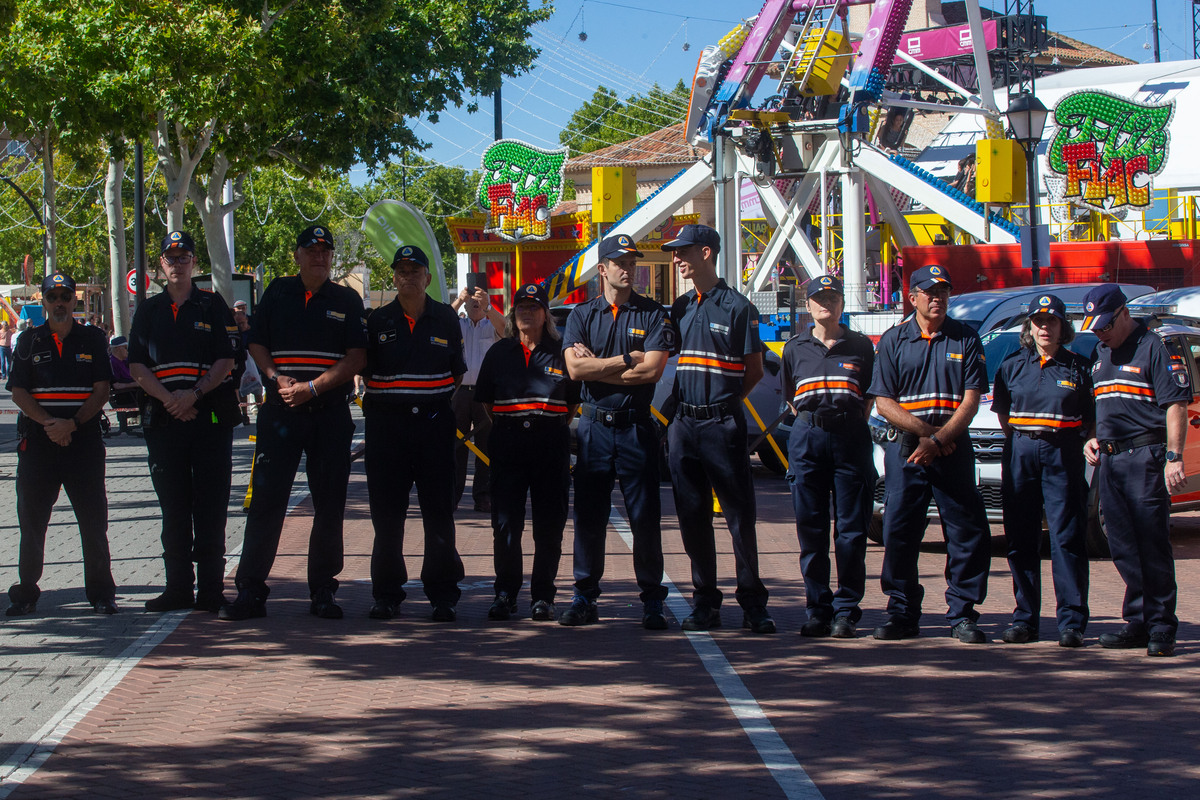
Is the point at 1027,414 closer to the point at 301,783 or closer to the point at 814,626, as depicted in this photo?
the point at 814,626

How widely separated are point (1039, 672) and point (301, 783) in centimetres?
363

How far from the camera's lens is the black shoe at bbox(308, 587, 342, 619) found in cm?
761

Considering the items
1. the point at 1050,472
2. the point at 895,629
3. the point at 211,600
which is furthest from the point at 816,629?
the point at 211,600

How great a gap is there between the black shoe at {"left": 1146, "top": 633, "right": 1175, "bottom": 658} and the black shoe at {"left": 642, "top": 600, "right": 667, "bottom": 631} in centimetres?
253

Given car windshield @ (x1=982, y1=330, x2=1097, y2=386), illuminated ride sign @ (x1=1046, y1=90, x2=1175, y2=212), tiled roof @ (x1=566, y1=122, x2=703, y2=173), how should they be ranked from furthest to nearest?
1. tiled roof @ (x1=566, y1=122, x2=703, y2=173)
2. illuminated ride sign @ (x1=1046, y1=90, x2=1175, y2=212)
3. car windshield @ (x1=982, y1=330, x2=1097, y2=386)

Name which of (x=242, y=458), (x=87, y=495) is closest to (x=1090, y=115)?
(x=242, y=458)

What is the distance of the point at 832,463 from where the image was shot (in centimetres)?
731

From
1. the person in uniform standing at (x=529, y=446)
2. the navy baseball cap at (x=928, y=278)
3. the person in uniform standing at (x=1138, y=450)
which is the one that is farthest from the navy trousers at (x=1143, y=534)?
the person in uniform standing at (x=529, y=446)

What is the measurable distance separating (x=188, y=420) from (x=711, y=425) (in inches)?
117

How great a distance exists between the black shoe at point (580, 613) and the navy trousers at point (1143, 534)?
282cm

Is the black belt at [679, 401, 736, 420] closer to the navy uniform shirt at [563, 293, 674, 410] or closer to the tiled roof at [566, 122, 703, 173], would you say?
the navy uniform shirt at [563, 293, 674, 410]

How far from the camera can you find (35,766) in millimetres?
4973

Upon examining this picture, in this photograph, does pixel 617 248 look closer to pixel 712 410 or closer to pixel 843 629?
pixel 712 410

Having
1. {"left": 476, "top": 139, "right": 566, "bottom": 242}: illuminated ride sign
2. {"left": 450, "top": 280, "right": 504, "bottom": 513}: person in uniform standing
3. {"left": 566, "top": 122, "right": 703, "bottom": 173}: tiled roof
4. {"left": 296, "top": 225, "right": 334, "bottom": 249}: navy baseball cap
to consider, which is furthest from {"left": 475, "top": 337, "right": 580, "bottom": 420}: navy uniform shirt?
{"left": 566, "top": 122, "right": 703, "bottom": 173}: tiled roof
